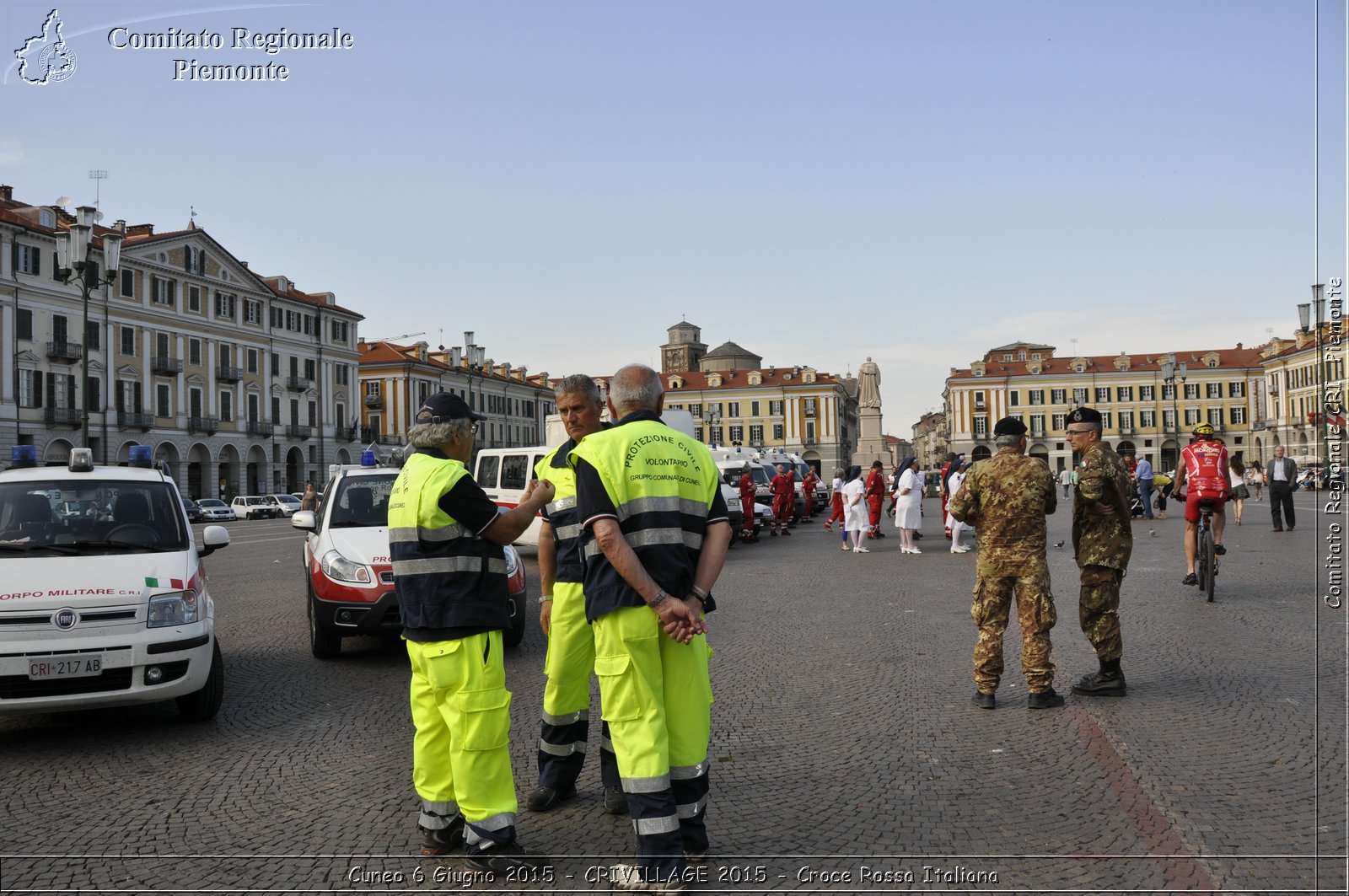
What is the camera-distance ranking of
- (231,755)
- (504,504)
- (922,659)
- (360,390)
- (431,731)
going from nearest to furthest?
(431,731)
(231,755)
(922,659)
(504,504)
(360,390)

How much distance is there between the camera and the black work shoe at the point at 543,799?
15.3ft

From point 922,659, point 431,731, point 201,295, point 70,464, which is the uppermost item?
point 201,295

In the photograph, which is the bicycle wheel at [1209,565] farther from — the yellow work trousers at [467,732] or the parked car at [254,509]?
the parked car at [254,509]

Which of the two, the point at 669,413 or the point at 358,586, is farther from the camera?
the point at 669,413

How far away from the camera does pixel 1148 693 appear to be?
6.75 meters

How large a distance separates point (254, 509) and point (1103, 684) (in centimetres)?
5297

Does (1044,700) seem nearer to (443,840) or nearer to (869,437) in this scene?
(443,840)

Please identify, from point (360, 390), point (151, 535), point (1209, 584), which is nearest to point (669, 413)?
point (1209, 584)

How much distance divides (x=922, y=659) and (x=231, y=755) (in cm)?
497

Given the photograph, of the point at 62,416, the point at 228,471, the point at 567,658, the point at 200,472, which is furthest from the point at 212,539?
the point at 228,471

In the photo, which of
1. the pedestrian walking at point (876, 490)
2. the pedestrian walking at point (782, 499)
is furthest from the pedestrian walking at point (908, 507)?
the pedestrian walking at point (782, 499)

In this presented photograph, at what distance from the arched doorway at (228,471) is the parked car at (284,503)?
25.6ft

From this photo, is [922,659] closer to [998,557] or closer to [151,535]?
[998,557]

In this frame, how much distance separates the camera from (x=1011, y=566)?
21.4 ft
